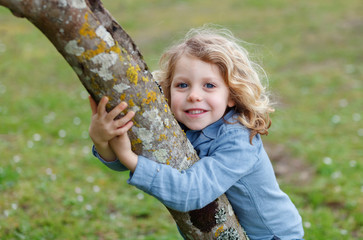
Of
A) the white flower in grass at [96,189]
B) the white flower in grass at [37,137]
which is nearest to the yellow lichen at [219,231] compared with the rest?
the white flower in grass at [96,189]

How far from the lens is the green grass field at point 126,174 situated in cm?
446

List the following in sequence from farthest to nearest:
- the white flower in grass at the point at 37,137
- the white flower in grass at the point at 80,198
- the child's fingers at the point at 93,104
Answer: the white flower in grass at the point at 37,137 → the white flower in grass at the point at 80,198 → the child's fingers at the point at 93,104

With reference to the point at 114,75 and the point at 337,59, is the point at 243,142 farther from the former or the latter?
the point at 337,59

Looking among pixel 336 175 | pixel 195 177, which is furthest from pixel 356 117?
pixel 195 177

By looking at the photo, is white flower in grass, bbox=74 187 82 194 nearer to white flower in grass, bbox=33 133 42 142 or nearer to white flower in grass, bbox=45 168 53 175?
white flower in grass, bbox=45 168 53 175

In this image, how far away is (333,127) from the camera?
283 inches

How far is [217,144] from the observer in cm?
220

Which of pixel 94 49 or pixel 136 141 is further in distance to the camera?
pixel 136 141

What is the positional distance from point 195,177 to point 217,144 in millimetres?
299

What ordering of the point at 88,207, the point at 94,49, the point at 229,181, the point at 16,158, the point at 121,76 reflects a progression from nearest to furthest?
the point at 94,49 < the point at 121,76 < the point at 229,181 < the point at 88,207 < the point at 16,158

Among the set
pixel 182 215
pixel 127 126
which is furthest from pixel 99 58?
pixel 182 215

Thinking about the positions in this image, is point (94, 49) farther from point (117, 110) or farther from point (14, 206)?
point (14, 206)

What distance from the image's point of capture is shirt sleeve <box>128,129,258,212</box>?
6.30ft

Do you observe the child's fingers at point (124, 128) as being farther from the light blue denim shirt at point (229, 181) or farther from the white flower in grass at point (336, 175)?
the white flower in grass at point (336, 175)
